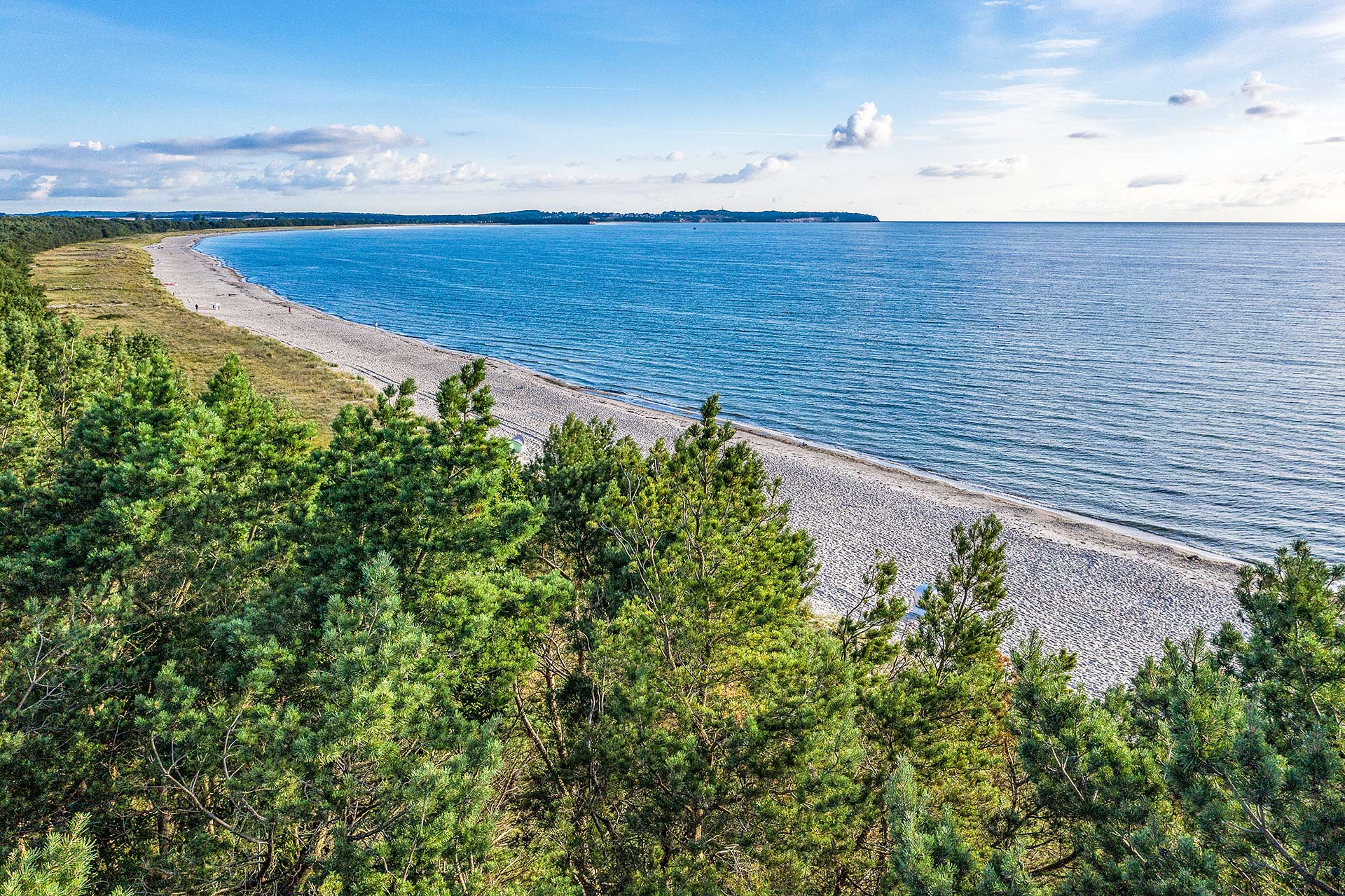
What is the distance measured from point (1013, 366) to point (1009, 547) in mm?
40592

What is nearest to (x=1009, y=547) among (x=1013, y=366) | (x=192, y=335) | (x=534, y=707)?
(x=534, y=707)

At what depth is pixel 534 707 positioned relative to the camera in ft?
50.7

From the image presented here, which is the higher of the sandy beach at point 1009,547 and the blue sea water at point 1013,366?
the blue sea water at point 1013,366

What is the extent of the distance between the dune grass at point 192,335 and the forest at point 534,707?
16.3 metres

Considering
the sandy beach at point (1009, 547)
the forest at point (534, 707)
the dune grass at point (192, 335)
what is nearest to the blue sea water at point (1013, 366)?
the sandy beach at point (1009, 547)

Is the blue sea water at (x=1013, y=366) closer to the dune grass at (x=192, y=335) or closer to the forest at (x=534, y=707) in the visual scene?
the dune grass at (x=192, y=335)

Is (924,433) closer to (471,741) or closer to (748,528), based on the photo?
(748,528)

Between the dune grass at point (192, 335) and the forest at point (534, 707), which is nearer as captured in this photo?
the forest at point (534, 707)

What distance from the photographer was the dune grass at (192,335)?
53875mm

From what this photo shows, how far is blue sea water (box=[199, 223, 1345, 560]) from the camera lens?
4347 centimetres

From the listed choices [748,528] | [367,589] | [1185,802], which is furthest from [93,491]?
[1185,802]

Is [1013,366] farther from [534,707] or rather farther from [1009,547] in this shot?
[534,707]

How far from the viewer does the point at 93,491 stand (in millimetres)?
13922

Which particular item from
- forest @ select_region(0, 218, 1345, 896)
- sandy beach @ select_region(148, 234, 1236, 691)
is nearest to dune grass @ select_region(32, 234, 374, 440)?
sandy beach @ select_region(148, 234, 1236, 691)
